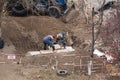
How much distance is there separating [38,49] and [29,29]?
→ 2245mm

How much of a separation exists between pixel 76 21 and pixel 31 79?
1003 cm

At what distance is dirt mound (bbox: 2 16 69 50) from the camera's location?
23.5 m

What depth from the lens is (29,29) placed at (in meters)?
25.0

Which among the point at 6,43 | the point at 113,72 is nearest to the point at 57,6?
the point at 6,43

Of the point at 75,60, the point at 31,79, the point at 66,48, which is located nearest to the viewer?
the point at 31,79

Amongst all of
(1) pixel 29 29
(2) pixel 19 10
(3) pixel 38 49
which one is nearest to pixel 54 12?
(2) pixel 19 10

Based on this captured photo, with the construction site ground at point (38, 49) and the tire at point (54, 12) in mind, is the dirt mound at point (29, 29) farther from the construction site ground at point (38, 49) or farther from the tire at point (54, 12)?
the tire at point (54, 12)

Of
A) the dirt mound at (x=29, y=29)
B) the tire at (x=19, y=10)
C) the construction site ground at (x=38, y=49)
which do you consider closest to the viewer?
the construction site ground at (x=38, y=49)

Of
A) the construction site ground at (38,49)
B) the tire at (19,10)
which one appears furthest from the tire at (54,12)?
the tire at (19,10)

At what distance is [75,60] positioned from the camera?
19453 millimetres

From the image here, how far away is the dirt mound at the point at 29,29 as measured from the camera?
77.2 ft

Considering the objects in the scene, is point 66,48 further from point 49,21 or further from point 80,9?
point 80,9

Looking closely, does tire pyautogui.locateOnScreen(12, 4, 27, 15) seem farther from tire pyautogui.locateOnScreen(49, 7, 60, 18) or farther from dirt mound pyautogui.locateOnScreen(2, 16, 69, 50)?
tire pyautogui.locateOnScreen(49, 7, 60, 18)

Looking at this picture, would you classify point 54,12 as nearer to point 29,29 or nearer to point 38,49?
point 29,29
